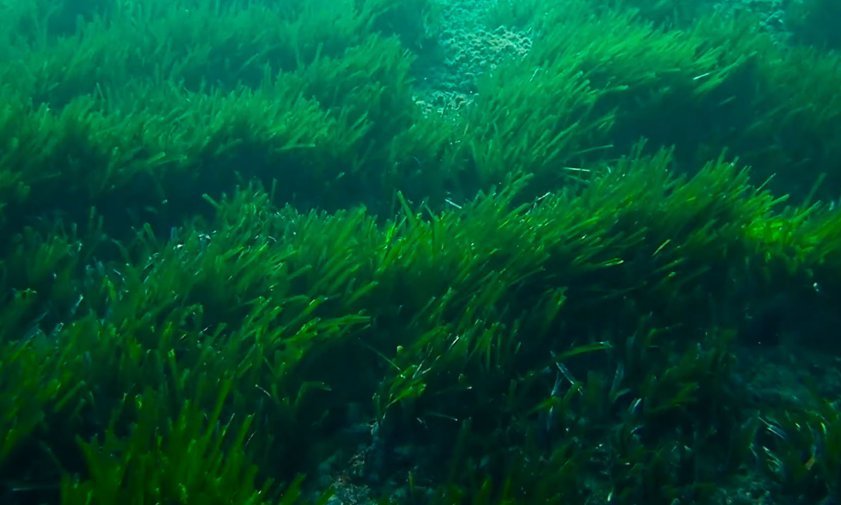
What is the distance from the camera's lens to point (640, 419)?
2859mm

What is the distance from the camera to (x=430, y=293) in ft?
10.9

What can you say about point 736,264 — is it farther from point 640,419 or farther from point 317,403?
point 317,403

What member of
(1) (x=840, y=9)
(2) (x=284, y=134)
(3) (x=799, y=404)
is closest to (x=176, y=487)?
(3) (x=799, y=404)

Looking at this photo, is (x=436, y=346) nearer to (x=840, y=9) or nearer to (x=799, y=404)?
(x=799, y=404)

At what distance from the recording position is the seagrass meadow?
263 cm

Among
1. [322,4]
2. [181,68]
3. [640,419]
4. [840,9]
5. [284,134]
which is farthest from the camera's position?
[322,4]

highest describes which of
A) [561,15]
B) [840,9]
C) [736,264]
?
[840,9]

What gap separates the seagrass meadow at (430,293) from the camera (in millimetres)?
2635

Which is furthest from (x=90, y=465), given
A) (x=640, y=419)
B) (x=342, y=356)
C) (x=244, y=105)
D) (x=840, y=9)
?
(x=840, y=9)

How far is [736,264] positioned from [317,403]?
7.65ft

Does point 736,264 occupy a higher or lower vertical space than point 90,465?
higher

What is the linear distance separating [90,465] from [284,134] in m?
3.22

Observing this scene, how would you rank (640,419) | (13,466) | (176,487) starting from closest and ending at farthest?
1. (176,487)
2. (13,466)
3. (640,419)

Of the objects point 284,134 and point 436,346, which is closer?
point 436,346
